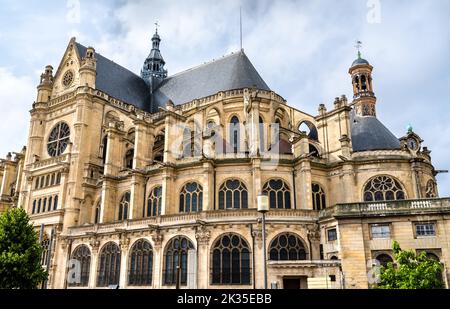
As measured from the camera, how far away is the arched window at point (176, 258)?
28945 mm

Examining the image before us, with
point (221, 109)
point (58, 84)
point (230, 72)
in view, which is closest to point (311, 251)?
point (221, 109)

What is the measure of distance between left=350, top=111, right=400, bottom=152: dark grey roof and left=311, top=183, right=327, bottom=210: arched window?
5627 mm

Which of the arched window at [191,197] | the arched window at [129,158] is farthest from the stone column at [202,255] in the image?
the arched window at [129,158]

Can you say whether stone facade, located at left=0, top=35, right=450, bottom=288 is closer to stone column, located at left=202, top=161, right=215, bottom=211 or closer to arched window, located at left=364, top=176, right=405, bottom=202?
stone column, located at left=202, top=161, right=215, bottom=211

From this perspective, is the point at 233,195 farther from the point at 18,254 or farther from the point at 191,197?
the point at 18,254

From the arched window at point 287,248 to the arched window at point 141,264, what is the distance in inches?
381

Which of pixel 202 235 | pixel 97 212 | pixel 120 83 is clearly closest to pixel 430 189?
pixel 202 235

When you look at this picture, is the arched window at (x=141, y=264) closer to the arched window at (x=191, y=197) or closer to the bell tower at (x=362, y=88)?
the arched window at (x=191, y=197)

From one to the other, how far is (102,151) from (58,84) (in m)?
11.8

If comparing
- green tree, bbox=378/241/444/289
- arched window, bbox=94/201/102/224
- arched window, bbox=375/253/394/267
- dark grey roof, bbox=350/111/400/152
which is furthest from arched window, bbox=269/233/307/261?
arched window, bbox=94/201/102/224

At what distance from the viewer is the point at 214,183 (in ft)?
104
